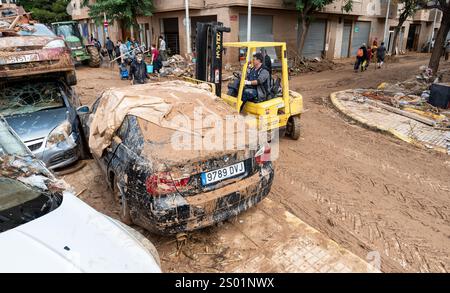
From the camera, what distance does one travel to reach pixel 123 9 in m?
18.2

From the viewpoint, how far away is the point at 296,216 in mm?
4371

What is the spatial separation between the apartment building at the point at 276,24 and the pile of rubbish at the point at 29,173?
15.6 meters

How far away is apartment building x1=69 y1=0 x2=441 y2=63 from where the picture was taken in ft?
59.1

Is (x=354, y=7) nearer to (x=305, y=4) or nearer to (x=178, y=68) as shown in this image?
(x=305, y=4)

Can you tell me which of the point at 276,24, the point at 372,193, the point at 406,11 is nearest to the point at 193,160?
the point at 372,193

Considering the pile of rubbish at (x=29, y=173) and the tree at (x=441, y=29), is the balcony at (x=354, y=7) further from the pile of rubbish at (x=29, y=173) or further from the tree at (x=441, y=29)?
the pile of rubbish at (x=29, y=173)

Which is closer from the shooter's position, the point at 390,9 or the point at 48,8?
the point at 390,9

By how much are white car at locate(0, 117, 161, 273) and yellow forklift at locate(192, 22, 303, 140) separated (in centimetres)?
396

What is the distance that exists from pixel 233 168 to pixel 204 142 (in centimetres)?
45

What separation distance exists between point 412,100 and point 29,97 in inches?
416

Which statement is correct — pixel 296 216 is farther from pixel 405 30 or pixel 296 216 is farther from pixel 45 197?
pixel 405 30

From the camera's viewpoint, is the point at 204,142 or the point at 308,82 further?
the point at 308,82

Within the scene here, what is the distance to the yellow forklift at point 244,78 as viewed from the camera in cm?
619
